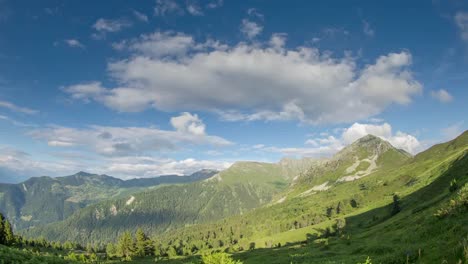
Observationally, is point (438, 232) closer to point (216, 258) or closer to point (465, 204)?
point (465, 204)

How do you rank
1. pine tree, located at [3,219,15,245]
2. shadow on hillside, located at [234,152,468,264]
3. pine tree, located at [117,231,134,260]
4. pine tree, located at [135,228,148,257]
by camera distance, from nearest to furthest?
shadow on hillside, located at [234,152,468,264]
pine tree, located at [3,219,15,245]
pine tree, located at [117,231,134,260]
pine tree, located at [135,228,148,257]

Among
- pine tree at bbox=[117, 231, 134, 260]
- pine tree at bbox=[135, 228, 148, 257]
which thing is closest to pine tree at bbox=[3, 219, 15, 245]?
pine tree at bbox=[117, 231, 134, 260]

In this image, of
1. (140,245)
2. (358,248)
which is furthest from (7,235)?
(358,248)

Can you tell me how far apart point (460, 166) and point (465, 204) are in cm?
10520

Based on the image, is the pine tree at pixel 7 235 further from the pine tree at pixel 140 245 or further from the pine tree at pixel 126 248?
the pine tree at pixel 140 245

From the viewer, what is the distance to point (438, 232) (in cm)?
3155

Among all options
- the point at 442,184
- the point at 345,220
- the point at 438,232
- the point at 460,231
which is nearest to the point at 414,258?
the point at 460,231

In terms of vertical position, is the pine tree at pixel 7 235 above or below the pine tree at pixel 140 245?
above

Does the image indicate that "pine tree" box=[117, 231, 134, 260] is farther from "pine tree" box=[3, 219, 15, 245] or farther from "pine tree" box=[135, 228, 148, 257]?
"pine tree" box=[3, 219, 15, 245]

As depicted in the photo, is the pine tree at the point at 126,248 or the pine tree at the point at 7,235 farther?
the pine tree at the point at 126,248

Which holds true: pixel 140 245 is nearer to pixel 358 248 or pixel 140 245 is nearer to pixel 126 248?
pixel 126 248

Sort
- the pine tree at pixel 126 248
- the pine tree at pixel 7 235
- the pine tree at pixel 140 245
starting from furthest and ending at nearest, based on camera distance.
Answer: the pine tree at pixel 140 245, the pine tree at pixel 126 248, the pine tree at pixel 7 235

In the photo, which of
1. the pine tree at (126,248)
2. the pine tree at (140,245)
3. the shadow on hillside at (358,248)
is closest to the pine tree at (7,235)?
the pine tree at (126,248)

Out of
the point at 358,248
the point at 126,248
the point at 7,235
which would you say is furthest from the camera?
the point at 126,248
